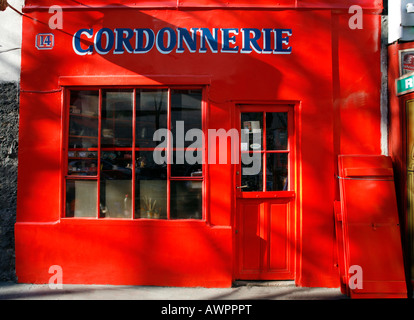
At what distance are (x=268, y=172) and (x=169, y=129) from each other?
154 cm

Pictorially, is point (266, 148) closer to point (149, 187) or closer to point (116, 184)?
point (149, 187)

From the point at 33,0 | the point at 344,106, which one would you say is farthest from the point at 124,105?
the point at 344,106

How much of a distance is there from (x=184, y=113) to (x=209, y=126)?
41 cm

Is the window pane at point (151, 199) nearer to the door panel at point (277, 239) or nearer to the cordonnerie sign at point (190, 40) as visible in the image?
the door panel at point (277, 239)

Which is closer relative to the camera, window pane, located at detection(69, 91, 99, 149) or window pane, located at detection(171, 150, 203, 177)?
window pane, located at detection(171, 150, 203, 177)

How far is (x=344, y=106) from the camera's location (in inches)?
178

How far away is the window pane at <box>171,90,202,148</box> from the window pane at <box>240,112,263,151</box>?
643mm

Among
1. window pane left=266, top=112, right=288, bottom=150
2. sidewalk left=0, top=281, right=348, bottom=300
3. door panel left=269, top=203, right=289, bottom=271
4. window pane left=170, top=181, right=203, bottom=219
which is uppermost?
window pane left=266, top=112, right=288, bottom=150

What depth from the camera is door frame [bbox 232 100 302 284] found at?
4.47 m

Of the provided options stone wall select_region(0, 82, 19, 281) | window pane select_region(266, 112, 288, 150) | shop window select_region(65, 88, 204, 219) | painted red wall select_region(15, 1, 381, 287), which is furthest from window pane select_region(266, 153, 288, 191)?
stone wall select_region(0, 82, 19, 281)

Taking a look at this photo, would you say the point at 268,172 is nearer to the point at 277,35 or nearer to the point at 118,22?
the point at 277,35

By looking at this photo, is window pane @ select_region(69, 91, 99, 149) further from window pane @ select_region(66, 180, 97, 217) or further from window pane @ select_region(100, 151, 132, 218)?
window pane @ select_region(66, 180, 97, 217)

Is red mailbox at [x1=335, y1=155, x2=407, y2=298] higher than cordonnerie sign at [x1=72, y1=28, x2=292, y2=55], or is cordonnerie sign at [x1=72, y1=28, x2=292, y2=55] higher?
cordonnerie sign at [x1=72, y1=28, x2=292, y2=55]

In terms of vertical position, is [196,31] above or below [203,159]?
above
